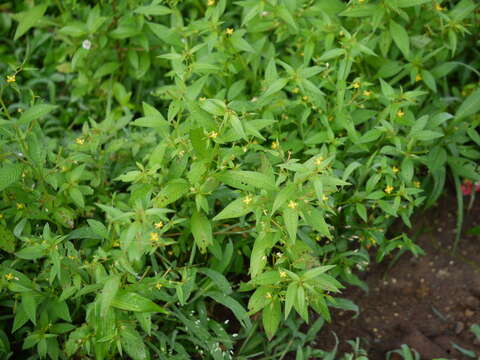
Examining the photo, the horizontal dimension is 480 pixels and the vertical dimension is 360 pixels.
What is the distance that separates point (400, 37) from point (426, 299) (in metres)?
1.40

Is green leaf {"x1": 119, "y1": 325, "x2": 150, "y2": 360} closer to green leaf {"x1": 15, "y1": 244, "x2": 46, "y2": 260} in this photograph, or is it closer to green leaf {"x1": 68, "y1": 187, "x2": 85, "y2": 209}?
green leaf {"x1": 15, "y1": 244, "x2": 46, "y2": 260}

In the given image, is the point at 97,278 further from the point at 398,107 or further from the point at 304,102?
the point at 398,107

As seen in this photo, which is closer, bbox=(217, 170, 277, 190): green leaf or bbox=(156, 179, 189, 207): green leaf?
bbox=(217, 170, 277, 190): green leaf

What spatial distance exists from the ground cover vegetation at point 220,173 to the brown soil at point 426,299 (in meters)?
0.14

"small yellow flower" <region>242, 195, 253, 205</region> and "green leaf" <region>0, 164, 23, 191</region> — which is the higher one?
"green leaf" <region>0, 164, 23, 191</region>

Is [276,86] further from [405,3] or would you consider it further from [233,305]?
[233,305]

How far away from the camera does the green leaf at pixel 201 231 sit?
2.46m

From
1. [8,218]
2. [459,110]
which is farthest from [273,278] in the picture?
[459,110]

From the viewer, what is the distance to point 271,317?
7.79 feet

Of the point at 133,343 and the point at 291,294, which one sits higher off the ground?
the point at 291,294

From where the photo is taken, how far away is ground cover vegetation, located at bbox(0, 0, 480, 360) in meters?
2.31

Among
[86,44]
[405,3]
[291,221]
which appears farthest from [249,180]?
[86,44]

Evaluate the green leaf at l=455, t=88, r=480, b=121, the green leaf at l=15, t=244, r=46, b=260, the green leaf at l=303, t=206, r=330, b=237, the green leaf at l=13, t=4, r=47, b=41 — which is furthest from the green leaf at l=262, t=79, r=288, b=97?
the green leaf at l=13, t=4, r=47, b=41

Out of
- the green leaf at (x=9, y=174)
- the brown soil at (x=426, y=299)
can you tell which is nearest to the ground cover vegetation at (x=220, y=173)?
the green leaf at (x=9, y=174)
